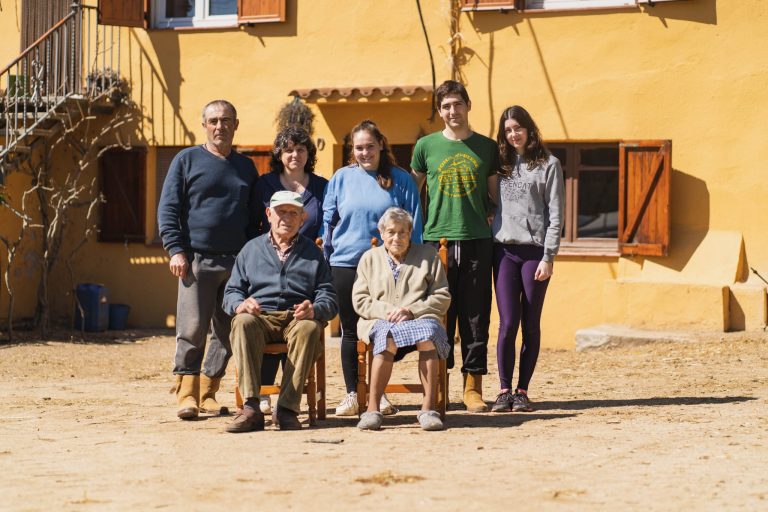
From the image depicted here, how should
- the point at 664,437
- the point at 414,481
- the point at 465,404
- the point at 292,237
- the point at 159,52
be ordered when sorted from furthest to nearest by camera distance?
the point at 159,52
the point at 465,404
the point at 292,237
the point at 664,437
the point at 414,481

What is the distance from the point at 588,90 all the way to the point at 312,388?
6189mm

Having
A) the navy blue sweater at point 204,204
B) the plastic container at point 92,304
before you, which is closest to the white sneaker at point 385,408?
the navy blue sweater at point 204,204

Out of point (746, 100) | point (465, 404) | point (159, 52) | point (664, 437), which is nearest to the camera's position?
point (664, 437)

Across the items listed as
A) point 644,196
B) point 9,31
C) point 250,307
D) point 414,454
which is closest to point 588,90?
point 644,196

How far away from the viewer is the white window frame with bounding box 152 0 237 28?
551 inches

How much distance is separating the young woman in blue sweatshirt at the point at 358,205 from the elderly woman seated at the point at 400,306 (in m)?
0.20

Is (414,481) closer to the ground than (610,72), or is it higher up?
closer to the ground

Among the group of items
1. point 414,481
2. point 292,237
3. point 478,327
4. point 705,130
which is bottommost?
point 414,481

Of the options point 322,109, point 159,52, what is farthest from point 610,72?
point 159,52

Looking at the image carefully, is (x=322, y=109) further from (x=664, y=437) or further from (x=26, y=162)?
(x=664, y=437)

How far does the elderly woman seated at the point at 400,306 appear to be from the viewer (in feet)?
22.6

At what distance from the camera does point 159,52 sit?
14.1 meters

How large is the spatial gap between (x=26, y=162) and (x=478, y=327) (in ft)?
26.4

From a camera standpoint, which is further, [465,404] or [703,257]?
[703,257]
